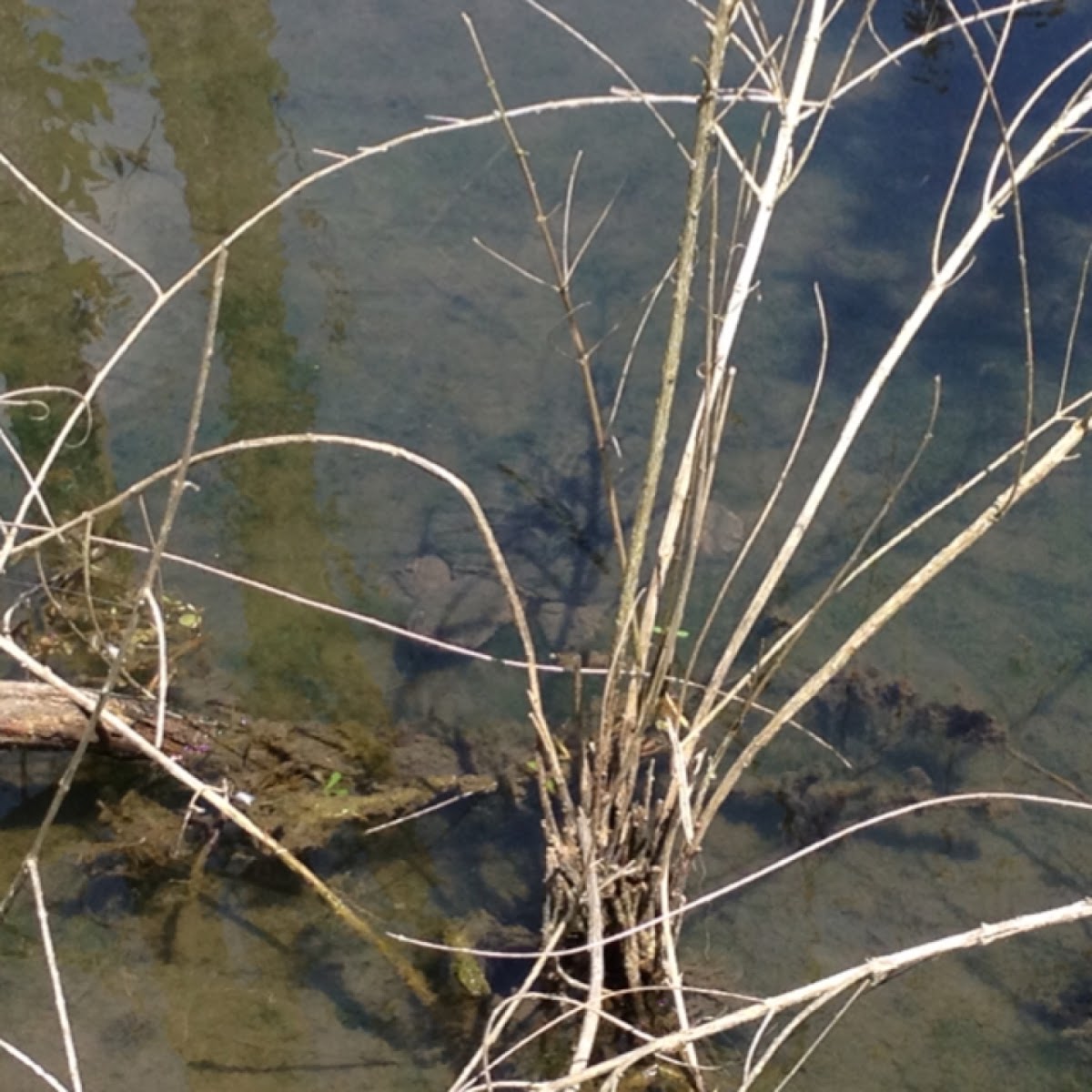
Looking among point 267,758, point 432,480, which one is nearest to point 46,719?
point 267,758

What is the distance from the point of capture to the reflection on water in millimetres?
2727

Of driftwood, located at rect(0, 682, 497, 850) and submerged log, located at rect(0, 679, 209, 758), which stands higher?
submerged log, located at rect(0, 679, 209, 758)

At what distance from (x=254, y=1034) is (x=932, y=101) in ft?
12.2

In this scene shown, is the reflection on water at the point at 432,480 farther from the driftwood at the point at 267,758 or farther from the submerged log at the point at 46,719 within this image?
the submerged log at the point at 46,719

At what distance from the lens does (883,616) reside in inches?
81.2

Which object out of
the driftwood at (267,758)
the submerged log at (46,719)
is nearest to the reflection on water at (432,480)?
the driftwood at (267,758)

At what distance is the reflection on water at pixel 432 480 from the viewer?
2.73 metres

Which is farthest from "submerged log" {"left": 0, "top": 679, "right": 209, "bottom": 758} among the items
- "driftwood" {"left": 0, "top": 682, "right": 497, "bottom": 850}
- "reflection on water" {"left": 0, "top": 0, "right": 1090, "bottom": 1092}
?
"reflection on water" {"left": 0, "top": 0, "right": 1090, "bottom": 1092}

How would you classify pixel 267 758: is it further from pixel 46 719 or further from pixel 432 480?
pixel 432 480

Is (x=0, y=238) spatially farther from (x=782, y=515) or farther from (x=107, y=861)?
(x=782, y=515)

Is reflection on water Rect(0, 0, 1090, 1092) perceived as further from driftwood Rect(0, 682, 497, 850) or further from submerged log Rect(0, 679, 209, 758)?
submerged log Rect(0, 679, 209, 758)

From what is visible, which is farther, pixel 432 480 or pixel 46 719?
pixel 432 480

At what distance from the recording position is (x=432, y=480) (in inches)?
146

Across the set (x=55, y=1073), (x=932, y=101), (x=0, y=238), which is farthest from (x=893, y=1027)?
(x=0, y=238)
